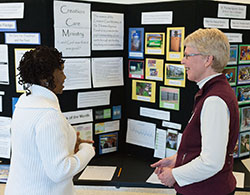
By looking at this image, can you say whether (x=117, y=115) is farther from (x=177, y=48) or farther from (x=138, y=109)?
(x=177, y=48)

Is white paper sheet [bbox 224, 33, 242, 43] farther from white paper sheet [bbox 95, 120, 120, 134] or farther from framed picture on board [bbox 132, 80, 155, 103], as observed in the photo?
white paper sheet [bbox 95, 120, 120, 134]

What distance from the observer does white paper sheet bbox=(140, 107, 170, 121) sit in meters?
2.20

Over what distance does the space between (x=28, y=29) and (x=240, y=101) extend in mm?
1661

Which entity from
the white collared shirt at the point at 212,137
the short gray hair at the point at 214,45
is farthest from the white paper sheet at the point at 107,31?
the white collared shirt at the point at 212,137

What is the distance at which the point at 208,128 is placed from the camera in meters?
1.20

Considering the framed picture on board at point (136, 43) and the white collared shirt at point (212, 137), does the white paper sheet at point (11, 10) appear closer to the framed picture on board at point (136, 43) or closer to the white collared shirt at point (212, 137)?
the framed picture on board at point (136, 43)

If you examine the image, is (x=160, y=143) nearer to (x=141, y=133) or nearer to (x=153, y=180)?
(x=141, y=133)

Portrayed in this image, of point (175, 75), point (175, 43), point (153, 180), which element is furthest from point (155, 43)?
point (153, 180)

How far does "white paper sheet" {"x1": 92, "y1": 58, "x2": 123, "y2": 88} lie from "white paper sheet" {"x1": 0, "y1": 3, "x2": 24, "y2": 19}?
1.96ft

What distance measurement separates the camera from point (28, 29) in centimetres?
202

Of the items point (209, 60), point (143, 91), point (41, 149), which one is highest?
point (209, 60)

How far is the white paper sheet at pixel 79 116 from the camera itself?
2.16 m

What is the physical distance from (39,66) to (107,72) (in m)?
1.08

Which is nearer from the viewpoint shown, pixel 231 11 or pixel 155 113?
pixel 231 11
